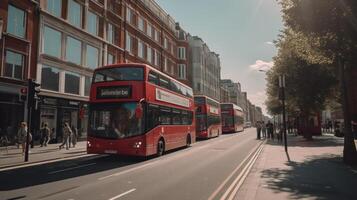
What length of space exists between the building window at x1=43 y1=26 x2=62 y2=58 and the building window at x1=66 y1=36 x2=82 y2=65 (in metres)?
1.08

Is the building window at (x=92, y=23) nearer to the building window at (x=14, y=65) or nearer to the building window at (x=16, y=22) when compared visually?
the building window at (x=16, y=22)

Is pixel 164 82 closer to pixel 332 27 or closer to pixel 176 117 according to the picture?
pixel 176 117

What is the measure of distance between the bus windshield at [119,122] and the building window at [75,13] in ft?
57.1

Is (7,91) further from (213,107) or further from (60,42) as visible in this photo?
(213,107)

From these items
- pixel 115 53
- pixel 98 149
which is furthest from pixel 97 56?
pixel 98 149

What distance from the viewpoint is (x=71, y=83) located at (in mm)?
28969

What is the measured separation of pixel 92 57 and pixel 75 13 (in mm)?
4468

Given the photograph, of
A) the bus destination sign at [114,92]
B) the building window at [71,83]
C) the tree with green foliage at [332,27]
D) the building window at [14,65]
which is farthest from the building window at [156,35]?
the tree with green foliage at [332,27]

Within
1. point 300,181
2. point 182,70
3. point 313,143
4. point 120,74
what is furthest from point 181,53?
point 300,181

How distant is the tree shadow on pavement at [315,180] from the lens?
8307 millimetres

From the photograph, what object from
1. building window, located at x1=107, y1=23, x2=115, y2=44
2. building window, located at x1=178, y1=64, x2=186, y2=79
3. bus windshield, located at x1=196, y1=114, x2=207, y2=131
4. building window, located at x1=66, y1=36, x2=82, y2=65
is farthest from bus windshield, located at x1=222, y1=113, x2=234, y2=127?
building window, located at x1=66, y1=36, x2=82, y2=65

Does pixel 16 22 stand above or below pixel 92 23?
below

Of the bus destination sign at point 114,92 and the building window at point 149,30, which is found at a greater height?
the building window at point 149,30

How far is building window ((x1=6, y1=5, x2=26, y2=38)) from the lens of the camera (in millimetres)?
22766
